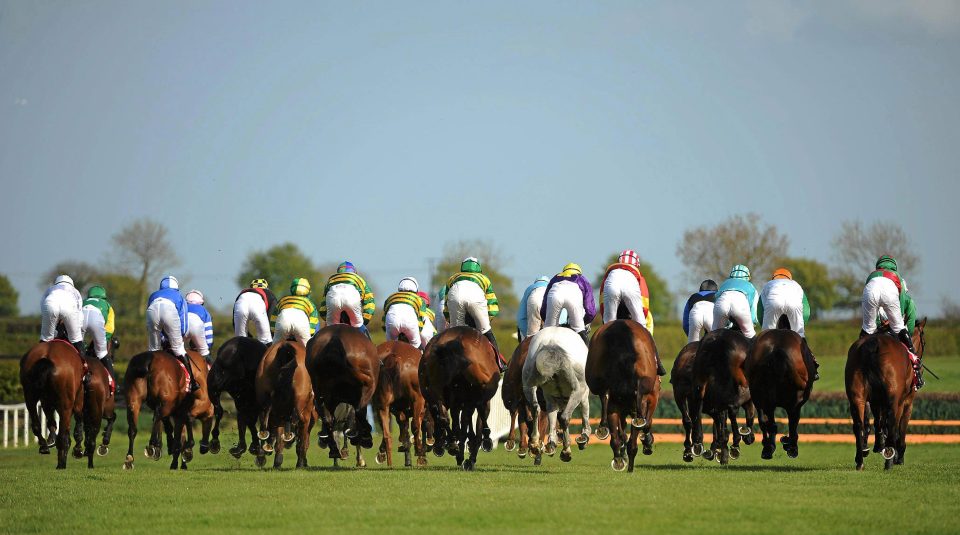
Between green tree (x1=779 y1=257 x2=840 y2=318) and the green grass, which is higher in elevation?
green tree (x1=779 y1=257 x2=840 y2=318)

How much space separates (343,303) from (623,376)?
17.6 ft

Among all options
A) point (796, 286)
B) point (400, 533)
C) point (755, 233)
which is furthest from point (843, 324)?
point (400, 533)

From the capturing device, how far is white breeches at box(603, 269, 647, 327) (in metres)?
18.2

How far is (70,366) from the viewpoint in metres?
19.8

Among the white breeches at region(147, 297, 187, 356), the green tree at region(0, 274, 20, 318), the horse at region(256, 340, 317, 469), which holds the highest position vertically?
the green tree at region(0, 274, 20, 318)

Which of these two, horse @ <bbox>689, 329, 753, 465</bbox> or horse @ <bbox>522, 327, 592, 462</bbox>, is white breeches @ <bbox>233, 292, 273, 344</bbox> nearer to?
horse @ <bbox>522, 327, 592, 462</bbox>

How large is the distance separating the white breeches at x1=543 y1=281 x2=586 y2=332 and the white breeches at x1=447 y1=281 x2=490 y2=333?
0.88 meters

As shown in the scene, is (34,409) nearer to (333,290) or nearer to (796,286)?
(333,290)

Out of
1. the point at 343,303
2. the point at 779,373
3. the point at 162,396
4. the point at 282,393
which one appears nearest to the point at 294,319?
the point at 343,303

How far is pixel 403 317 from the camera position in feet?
69.7

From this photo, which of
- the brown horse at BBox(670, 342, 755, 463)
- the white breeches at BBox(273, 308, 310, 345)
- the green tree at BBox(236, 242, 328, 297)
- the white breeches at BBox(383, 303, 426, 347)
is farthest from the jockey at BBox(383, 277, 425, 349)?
the green tree at BBox(236, 242, 328, 297)

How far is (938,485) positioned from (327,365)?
748cm

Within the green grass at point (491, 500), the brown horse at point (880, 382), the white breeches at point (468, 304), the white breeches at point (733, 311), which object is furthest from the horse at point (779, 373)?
the white breeches at point (468, 304)

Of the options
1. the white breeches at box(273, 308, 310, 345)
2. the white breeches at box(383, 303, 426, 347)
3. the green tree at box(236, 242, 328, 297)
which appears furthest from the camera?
the green tree at box(236, 242, 328, 297)
